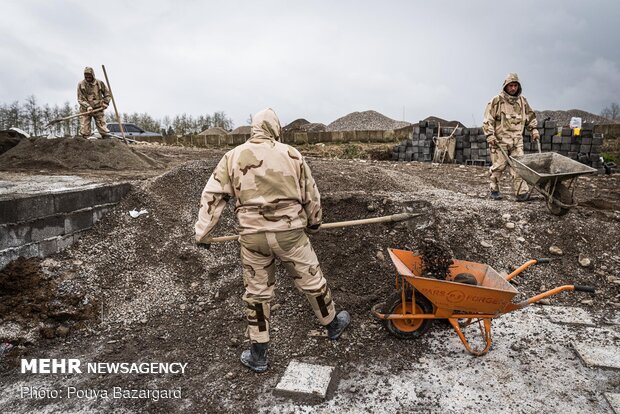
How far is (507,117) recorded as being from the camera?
604 cm

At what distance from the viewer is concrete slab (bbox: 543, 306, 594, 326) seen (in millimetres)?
3518

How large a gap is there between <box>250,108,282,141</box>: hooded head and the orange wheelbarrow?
1.35 m

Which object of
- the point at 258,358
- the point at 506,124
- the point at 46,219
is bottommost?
the point at 258,358

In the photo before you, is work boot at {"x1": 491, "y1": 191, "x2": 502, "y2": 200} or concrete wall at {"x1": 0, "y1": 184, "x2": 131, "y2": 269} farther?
work boot at {"x1": 491, "y1": 191, "x2": 502, "y2": 200}

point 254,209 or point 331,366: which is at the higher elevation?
point 254,209

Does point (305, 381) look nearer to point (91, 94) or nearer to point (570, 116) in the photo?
point (91, 94)

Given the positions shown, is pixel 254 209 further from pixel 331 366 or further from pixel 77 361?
pixel 77 361

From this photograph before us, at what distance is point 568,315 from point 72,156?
817 centimetres

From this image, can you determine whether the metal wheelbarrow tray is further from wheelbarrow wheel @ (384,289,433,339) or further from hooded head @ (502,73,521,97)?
wheelbarrow wheel @ (384,289,433,339)

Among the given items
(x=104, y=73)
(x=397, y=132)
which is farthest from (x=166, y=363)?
(x=397, y=132)

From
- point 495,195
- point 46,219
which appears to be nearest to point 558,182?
point 495,195

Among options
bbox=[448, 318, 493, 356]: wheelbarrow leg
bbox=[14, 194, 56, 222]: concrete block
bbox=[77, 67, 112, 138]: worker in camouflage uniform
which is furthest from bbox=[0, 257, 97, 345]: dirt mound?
bbox=[77, 67, 112, 138]: worker in camouflage uniform

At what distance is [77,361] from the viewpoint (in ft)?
10.6

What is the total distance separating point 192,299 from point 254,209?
5.73 ft
